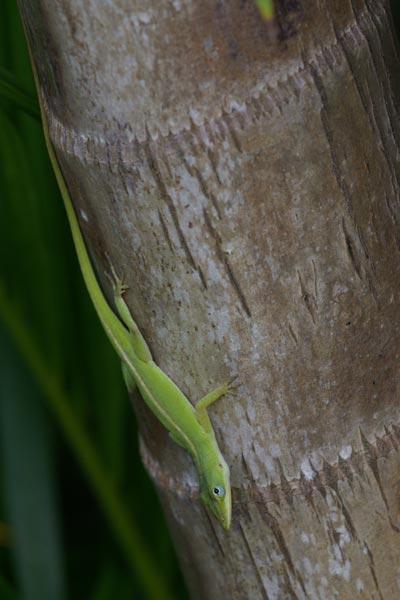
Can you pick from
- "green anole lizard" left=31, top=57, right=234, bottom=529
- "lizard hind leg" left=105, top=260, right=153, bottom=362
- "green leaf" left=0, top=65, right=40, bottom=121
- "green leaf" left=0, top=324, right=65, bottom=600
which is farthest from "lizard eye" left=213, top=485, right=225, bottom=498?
"green leaf" left=0, top=324, right=65, bottom=600

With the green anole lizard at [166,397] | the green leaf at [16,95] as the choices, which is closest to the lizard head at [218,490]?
the green anole lizard at [166,397]

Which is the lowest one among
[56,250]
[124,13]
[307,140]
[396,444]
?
[396,444]

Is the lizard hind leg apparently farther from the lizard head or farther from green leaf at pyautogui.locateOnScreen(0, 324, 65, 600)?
green leaf at pyautogui.locateOnScreen(0, 324, 65, 600)

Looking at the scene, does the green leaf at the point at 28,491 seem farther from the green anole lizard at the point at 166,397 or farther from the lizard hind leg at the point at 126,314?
the lizard hind leg at the point at 126,314

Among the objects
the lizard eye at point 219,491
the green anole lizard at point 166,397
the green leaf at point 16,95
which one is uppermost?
the green leaf at point 16,95

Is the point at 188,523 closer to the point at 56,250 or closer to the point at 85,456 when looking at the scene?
the point at 56,250

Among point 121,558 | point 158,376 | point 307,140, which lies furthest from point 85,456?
point 307,140

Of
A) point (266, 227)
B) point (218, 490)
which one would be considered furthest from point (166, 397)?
point (266, 227)
